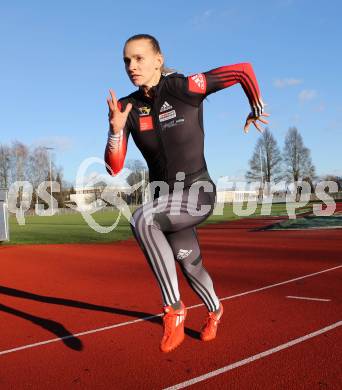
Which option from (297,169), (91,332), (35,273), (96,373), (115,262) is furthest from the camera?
(297,169)

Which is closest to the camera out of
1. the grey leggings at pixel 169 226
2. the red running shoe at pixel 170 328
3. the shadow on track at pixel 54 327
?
the grey leggings at pixel 169 226

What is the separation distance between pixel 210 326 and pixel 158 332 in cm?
76

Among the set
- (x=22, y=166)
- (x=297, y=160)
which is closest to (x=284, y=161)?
(x=297, y=160)

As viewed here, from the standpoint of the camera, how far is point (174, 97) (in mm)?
3400

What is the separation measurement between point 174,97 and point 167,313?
169 cm

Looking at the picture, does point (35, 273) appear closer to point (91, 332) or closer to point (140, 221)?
point (91, 332)

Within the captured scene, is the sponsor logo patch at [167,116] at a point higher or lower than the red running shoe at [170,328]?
higher

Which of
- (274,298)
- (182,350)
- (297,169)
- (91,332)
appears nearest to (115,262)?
(274,298)

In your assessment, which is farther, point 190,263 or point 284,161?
point 284,161

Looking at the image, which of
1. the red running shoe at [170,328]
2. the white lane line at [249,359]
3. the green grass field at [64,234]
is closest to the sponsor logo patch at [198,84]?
the red running shoe at [170,328]

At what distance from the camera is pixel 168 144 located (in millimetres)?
3365

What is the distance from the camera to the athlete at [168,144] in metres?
3.32

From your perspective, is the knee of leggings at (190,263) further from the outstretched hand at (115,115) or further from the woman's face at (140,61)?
the woman's face at (140,61)

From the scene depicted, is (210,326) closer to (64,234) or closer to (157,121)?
(157,121)
